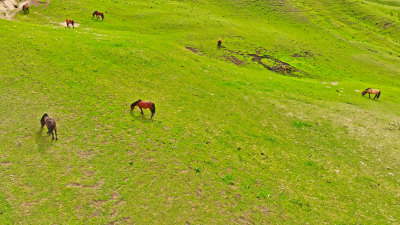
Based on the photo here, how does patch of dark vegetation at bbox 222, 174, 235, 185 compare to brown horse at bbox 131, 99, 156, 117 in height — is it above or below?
below

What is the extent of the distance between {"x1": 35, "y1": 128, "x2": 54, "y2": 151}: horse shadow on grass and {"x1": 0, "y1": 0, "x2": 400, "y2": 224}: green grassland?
10cm

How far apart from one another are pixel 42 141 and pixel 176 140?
8.64m

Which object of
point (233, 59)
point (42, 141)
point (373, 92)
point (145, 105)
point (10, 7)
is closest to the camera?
point (42, 141)

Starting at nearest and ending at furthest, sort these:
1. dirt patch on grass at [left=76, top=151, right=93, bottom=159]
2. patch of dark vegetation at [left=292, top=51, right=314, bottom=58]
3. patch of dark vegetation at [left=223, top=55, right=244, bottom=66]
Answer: dirt patch on grass at [left=76, top=151, right=93, bottom=159]
patch of dark vegetation at [left=223, top=55, right=244, bottom=66]
patch of dark vegetation at [left=292, top=51, right=314, bottom=58]

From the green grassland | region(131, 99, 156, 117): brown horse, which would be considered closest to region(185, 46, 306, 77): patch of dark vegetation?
the green grassland

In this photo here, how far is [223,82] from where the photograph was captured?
28359 millimetres

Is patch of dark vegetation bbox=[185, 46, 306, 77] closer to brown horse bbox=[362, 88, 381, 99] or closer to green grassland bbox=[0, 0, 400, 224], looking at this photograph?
green grassland bbox=[0, 0, 400, 224]

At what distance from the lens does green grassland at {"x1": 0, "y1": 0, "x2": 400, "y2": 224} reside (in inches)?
451

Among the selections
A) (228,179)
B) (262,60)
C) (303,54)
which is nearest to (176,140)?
(228,179)

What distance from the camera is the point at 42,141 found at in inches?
532

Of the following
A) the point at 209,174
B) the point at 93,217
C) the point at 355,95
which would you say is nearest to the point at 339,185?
the point at 209,174

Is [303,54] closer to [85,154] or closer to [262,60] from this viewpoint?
[262,60]

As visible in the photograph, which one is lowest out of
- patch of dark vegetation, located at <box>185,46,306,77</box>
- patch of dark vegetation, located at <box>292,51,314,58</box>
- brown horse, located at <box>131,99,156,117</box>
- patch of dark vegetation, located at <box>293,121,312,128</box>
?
patch of dark vegetation, located at <box>293,121,312,128</box>

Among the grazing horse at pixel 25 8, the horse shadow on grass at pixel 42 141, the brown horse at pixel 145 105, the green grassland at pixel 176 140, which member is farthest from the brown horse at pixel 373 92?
the grazing horse at pixel 25 8
